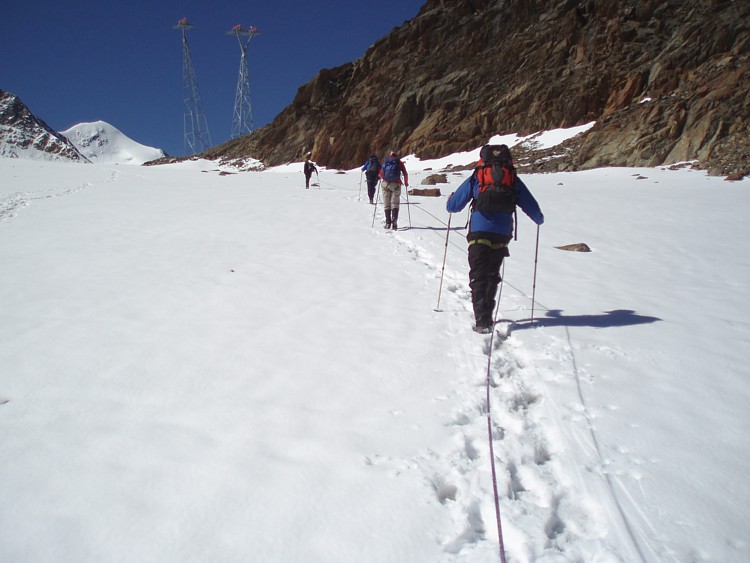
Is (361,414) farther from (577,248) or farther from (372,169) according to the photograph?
(372,169)

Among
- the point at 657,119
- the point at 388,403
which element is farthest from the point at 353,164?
the point at 388,403

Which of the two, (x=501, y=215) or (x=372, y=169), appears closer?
(x=501, y=215)

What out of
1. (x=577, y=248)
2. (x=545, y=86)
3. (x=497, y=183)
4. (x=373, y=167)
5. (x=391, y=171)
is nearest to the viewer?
(x=497, y=183)

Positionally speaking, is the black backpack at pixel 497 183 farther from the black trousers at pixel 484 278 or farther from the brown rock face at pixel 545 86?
the brown rock face at pixel 545 86

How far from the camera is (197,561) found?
198cm

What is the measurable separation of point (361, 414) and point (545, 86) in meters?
49.4

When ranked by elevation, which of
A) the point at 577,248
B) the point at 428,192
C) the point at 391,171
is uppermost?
the point at 391,171

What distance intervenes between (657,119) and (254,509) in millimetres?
31972

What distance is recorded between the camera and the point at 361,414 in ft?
10.3

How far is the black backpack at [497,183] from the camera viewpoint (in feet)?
15.1

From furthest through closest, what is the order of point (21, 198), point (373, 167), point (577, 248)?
point (21, 198), point (373, 167), point (577, 248)

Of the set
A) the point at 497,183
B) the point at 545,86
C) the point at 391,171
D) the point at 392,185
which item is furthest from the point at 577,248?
the point at 545,86

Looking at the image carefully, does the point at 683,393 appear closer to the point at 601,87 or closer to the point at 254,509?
the point at 254,509

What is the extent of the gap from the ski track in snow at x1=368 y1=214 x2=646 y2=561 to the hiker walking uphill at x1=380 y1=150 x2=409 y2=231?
23.7 feet
